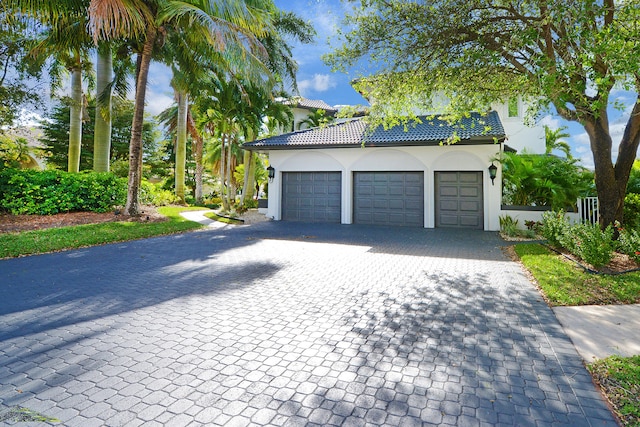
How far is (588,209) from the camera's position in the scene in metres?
11.2

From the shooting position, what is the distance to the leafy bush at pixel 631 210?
29.3ft

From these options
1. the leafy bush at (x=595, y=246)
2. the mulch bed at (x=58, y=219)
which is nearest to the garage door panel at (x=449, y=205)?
the leafy bush at (x=595, y=246)

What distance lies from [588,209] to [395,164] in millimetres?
6950

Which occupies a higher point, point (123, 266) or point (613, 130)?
point (613, 130)

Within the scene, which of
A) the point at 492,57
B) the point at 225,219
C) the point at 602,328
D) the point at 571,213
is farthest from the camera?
the point at 225,219

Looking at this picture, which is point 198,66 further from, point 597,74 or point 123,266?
point 597,74

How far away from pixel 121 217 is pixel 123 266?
266 inches

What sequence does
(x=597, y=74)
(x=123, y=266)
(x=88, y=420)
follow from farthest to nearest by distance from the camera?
(x=123, y=266) < (x=597, y=74) < (x=88, y=420)

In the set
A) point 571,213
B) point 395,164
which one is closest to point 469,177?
point 395,164

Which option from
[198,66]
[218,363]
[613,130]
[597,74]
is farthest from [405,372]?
[198,66]

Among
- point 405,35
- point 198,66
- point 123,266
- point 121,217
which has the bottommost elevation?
point 123,266

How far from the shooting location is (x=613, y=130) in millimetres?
8102

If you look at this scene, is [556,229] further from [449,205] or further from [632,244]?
[449,205]

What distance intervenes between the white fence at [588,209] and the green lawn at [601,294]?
368cm
